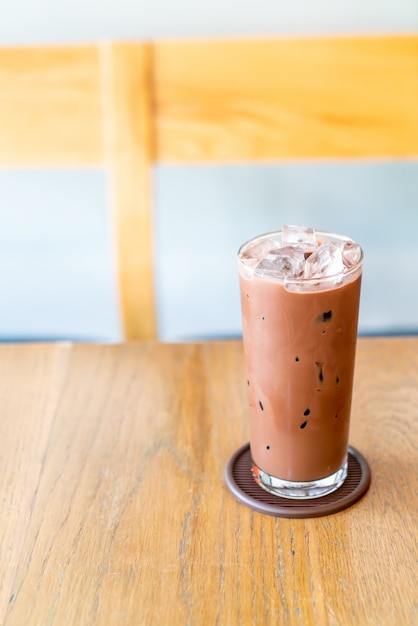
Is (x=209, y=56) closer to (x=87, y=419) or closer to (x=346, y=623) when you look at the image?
(x=87, y=419)

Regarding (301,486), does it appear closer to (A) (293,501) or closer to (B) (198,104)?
(A) (293,501)

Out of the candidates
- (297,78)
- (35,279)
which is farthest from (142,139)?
(35,279)

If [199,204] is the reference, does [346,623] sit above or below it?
above

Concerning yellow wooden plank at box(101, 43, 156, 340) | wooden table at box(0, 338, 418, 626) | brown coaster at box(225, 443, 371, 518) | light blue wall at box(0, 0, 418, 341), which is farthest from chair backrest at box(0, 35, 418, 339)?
brown coaster at box(225, 443, 371, 518)

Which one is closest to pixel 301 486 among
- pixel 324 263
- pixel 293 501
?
pixel 293 501

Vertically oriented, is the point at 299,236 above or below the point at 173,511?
above

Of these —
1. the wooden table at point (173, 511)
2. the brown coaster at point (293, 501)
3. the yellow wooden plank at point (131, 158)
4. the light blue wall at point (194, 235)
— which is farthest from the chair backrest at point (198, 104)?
the brown coaster at point (293, 501)
